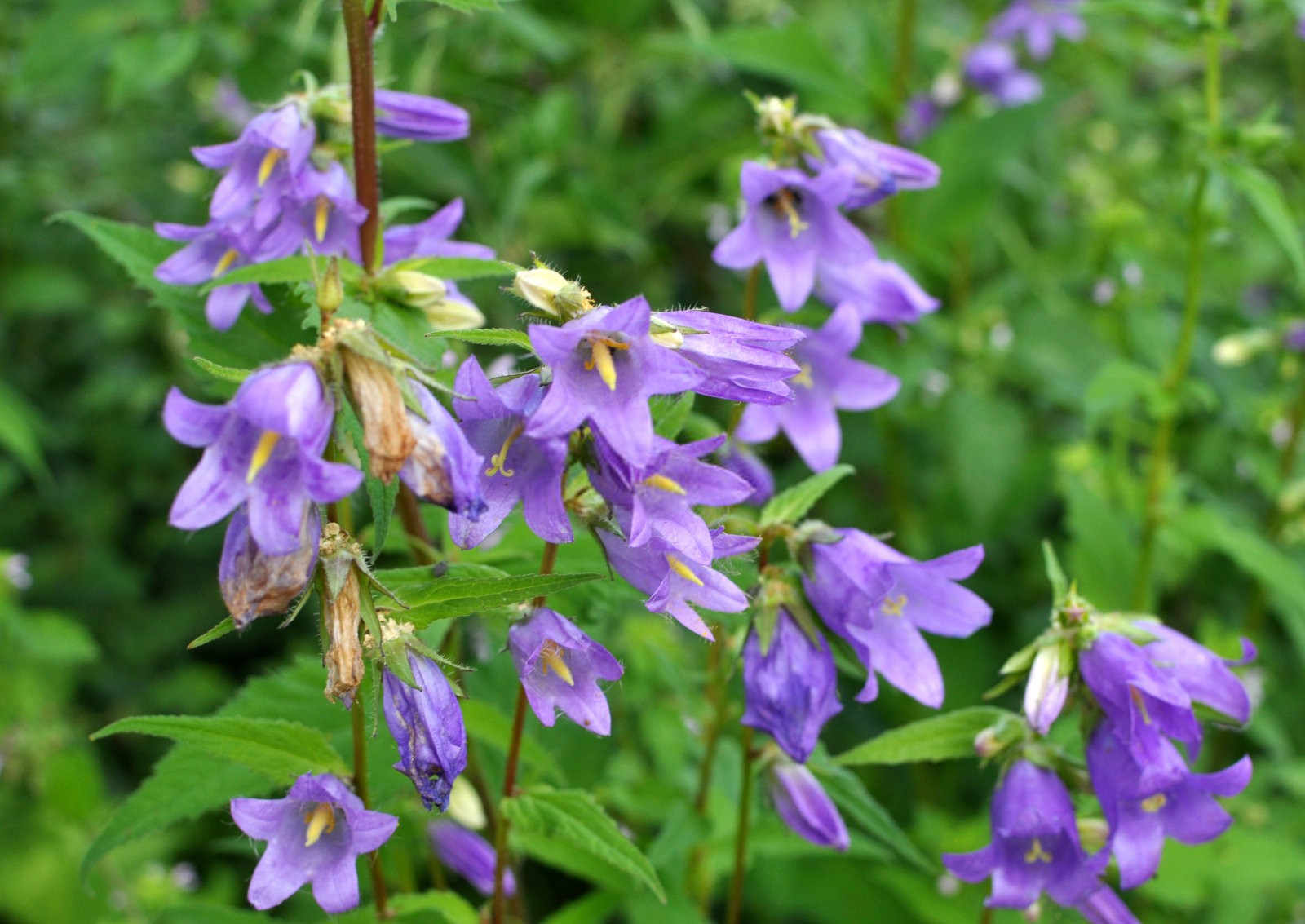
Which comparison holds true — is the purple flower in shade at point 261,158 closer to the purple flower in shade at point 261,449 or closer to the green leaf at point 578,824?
the purple flower in shade at point 261,449

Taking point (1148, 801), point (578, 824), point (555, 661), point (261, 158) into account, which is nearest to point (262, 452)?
point (555, 661)

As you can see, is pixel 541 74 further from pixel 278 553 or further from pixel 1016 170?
pixel 278 553

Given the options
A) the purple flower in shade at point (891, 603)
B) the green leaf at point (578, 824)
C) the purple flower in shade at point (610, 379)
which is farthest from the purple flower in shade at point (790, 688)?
the purple flower in shade at point (610, 379)

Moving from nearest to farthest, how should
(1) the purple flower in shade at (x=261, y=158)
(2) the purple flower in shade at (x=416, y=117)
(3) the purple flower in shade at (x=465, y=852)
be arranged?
1. (1) the purple flower in shade at (x=261, y=158)
2. (2) the purple flower in shade at (x=416, y=117)
3. (3) the purple flower in shade at (x=465, y=852)

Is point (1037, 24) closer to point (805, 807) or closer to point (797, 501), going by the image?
point (797, 501)

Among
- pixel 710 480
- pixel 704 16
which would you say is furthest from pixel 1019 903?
pixel 704 16

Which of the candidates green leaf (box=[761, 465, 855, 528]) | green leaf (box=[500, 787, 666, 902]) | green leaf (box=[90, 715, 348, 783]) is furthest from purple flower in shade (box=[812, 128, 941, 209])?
green leaf (box=[90, 715, 348, 783])
